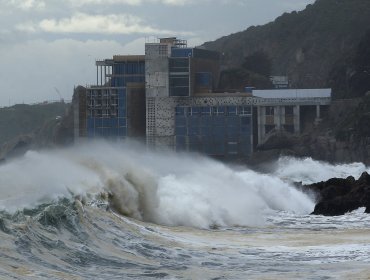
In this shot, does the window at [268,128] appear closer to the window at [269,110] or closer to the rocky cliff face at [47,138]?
the window at [269,110]

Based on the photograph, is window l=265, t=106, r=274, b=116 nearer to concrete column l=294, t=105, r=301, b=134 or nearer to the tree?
concrete column l=294, t=105, r=301, b=134

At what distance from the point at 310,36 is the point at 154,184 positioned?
116m

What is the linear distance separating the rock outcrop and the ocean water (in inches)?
46.0

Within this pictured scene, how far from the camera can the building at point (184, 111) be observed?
104 m

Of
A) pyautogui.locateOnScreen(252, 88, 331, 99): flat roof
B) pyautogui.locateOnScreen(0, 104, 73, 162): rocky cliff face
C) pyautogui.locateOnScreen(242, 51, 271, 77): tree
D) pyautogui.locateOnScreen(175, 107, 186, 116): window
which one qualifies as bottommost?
pyautogui.locateOnScreen(0, 104, 73, 162): rocky cliff face

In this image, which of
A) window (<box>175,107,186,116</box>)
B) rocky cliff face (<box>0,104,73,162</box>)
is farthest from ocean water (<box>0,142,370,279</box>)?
rocky cliff face (<box>0,104,73,162</box>)

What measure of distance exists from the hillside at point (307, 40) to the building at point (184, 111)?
1236 inches

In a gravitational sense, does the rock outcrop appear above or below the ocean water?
below

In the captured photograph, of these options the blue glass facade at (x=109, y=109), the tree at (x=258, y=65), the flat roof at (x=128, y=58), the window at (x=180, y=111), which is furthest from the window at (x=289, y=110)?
the tree at (x=258, y=65)

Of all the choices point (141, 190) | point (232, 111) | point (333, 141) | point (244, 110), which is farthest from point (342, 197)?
point (232, 111)

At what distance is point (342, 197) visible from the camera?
50719mm

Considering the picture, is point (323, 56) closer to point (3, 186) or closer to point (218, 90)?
point (218, 90)

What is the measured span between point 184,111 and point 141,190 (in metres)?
61.5

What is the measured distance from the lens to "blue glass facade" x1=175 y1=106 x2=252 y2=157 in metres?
104
